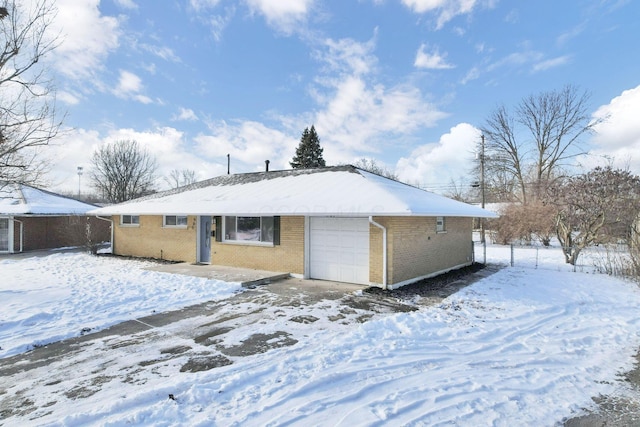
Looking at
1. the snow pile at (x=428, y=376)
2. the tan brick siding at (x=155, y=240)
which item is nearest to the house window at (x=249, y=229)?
the tan brick siding at (x=155, y=240)

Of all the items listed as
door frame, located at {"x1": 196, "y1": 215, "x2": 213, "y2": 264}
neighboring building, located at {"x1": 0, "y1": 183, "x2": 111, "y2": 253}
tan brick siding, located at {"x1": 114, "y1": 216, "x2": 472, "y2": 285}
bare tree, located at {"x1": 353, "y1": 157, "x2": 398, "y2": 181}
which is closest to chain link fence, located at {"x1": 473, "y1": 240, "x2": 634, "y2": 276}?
tan brick siding, located at {"x1": 114, "y1": 216, "x2": 472, "y2": 285}

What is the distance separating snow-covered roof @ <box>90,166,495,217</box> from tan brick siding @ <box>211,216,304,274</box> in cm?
88

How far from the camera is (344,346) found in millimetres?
4754

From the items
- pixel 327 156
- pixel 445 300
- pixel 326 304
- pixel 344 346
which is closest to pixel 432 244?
pixel 445 300

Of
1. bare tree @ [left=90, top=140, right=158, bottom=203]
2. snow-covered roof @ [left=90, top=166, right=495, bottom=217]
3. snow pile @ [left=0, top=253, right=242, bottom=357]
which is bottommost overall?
snow pile @ [left=0, top=253, right=242, bottom=357]

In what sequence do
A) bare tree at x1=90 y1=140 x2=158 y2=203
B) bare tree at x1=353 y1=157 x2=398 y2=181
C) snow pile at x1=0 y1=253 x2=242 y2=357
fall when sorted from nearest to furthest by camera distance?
snow pile at x1=0 y1=253 x2=242 y2=357 < bare tree at x1=90 y1=140 x2=158 y2=203 < bare tree at x1=353 y1=157 x2=398 y2=181

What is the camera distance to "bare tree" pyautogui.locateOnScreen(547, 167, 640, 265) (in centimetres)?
1338

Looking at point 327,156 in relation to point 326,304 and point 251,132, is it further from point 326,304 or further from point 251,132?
point 326,304

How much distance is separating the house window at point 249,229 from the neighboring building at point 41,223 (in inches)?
425

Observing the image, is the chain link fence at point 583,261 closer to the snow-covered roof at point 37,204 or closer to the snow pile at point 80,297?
the snow pile at point 80,297

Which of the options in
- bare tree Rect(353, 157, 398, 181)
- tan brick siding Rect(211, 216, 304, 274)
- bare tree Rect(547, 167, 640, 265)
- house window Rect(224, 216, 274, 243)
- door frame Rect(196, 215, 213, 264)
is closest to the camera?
tan brick siding Rect(211, 216, 304, 274)

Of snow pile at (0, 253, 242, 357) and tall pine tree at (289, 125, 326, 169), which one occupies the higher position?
tall pine tree at (289, 125, 326, 169)

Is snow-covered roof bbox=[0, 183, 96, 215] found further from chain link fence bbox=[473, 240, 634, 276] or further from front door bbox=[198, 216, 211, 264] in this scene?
chain link fence bbox=[473, 240, 634, 276]

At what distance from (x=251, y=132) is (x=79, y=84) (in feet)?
38.3
